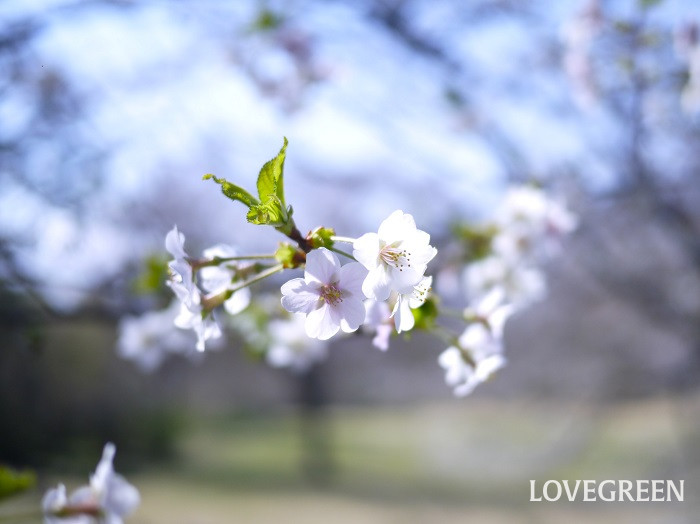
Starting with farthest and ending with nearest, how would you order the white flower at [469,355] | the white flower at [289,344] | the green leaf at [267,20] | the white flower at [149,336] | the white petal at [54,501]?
the green leaf at [267,20] → the white flower at [149,336] → the white flower at [289,344] → the white flower at [469,355] → the white petal at [54,501]

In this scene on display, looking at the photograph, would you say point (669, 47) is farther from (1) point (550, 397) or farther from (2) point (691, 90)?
(1) point (550, 397)

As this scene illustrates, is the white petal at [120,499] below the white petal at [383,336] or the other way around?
below

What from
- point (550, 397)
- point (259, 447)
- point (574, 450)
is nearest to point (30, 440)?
point (259, 447)

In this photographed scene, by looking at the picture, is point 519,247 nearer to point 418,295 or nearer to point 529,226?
point 529,226

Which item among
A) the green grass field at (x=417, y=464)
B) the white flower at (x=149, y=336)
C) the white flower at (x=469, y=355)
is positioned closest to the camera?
the white flower at (x=469, y=355)

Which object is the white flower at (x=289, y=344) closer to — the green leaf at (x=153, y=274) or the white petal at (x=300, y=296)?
the green leaf at (x=153, y=274)

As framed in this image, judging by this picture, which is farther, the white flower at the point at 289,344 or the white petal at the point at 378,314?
the white flower at the point at 289,344

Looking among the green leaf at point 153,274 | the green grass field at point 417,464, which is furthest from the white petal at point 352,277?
the green grass field at point 417,464
